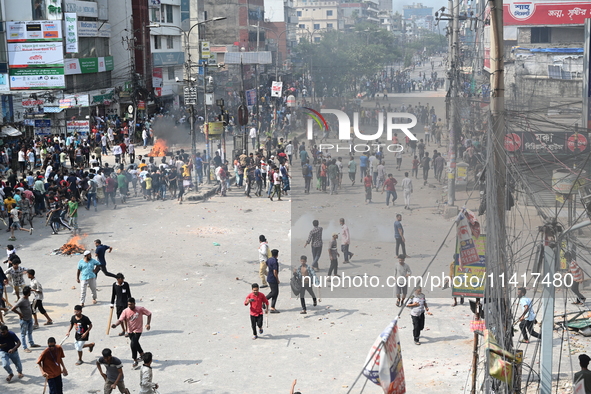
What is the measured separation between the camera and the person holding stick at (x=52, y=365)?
9945 mm

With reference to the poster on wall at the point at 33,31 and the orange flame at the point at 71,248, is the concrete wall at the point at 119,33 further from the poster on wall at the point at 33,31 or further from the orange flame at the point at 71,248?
the orange flame at the point at 71,248

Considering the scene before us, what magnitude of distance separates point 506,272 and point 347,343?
422cm

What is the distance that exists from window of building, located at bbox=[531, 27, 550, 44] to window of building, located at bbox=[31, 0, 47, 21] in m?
28.6

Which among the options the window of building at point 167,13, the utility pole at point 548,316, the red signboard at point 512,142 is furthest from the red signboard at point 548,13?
the utility pole at point 548,316

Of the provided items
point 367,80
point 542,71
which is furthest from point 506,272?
point 367,80

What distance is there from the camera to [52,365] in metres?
9.98

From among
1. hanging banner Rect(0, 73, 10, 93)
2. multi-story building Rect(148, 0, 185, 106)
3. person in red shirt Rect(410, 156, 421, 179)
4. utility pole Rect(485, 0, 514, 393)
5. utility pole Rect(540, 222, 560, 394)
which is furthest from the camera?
multi-story building Rect(148, 0, 185, 106)

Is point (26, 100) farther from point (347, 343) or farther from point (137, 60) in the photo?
point (347, 343)

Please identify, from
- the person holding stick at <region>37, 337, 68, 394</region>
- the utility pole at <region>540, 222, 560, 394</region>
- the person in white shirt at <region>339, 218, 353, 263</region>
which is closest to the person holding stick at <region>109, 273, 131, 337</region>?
the person holding stick at <region>37, 337, 68, 394</region>

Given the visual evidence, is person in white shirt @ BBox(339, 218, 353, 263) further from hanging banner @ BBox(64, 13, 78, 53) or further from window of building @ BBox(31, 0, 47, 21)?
window of building @ BBox(31, 0, 47, 21)

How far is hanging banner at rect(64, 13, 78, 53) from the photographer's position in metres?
41.4

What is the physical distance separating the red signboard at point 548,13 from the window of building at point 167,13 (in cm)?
2851

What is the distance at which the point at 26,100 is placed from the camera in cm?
3806

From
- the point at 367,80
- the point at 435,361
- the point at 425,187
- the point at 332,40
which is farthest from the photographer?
the point at 332,40
